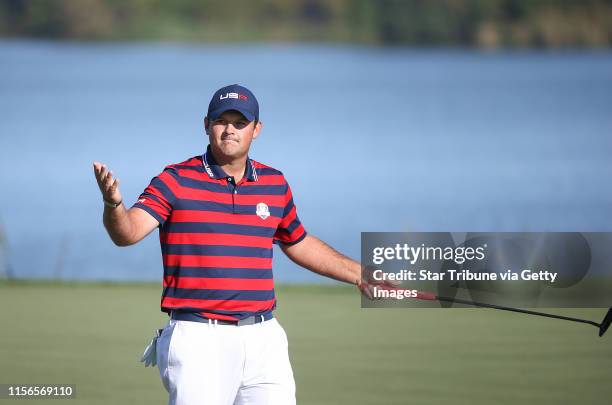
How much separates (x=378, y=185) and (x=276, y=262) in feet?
71.4

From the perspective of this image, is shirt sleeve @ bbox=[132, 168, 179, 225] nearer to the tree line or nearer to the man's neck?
the man's neck

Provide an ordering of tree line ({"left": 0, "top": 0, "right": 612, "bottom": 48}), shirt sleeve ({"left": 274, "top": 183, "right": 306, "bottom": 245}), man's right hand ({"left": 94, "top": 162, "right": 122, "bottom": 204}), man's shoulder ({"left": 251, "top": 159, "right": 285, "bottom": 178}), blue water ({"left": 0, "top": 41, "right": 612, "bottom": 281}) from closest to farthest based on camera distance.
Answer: man's right hand ({"left": 94, "top": 162, "right": 122, "bottom": 204}) < man's shoulder ({"left": 251, "top": 159, "right": 285, "bottom": 178}) < shirt sleeve ({"left": 274, "top": 183, "right": 306, "bottom": 245}) < blue water ({"left": 0, "top": 41, "right": 612, "bottom": 281}) < tree line ({"left": 0, "top": 0, "right": 612, "bottom": 48})

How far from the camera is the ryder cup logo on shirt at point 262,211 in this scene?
206 inches

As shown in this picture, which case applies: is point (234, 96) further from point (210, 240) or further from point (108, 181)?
point (108, 181)

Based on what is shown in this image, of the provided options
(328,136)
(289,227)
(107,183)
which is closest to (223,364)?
(289,227)

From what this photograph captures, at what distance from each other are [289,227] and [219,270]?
0.49 meters

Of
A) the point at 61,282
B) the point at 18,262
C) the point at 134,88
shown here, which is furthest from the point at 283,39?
the point at 61,282

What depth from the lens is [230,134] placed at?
5.18 meters

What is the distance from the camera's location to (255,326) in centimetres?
516

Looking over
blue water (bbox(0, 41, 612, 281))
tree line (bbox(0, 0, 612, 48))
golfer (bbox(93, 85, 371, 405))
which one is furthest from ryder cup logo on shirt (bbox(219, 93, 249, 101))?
tree line (bbox(0, 0, 612, 48))

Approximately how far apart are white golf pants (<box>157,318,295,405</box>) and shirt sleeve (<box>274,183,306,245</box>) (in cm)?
44

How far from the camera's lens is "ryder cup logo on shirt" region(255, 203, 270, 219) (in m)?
5.23

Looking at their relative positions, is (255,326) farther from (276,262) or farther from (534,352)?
(276,262)

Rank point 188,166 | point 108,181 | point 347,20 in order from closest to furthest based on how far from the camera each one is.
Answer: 1. point 108,181
2. point 188,166
3. point 347,20
